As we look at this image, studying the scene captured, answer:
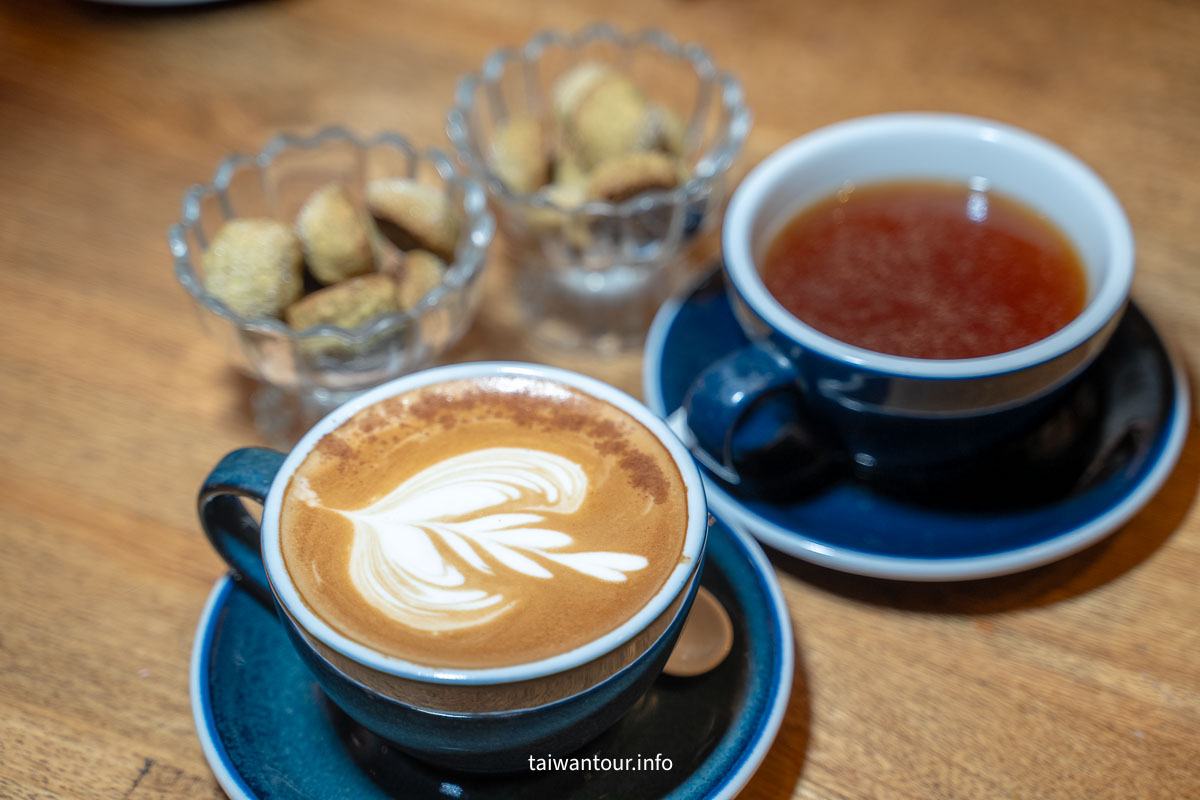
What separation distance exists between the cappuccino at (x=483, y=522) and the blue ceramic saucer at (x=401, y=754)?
10 cm

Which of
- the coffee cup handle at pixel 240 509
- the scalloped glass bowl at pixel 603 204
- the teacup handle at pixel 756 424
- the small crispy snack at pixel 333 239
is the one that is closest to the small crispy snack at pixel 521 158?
the scalloped glass bowl at pixel 603 204

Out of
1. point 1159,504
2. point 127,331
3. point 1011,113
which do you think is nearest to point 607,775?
point 1159,504

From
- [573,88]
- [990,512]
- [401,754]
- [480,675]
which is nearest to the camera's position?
[480,675]

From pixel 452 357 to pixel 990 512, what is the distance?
0.40 metres

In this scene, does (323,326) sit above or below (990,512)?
above

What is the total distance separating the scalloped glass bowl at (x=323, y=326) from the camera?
0.69 meters

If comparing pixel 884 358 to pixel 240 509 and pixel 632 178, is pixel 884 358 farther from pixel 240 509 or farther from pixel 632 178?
pixel 240 509

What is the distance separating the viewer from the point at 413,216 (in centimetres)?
74

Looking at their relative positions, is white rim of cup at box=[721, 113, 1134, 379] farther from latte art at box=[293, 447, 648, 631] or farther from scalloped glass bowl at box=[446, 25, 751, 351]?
latte art at box=[293, 447, 648, 631]

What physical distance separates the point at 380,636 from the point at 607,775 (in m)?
0.14

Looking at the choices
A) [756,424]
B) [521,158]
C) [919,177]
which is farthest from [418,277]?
[919,177]

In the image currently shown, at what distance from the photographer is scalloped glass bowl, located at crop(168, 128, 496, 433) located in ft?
2.27

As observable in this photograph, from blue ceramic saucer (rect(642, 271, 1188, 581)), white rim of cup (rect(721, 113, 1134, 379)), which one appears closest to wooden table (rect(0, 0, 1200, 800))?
blue ceramic saucer (rect(642, 271, 1188, 581))

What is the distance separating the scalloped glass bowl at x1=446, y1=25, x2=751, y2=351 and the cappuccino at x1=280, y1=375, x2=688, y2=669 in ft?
0.80
